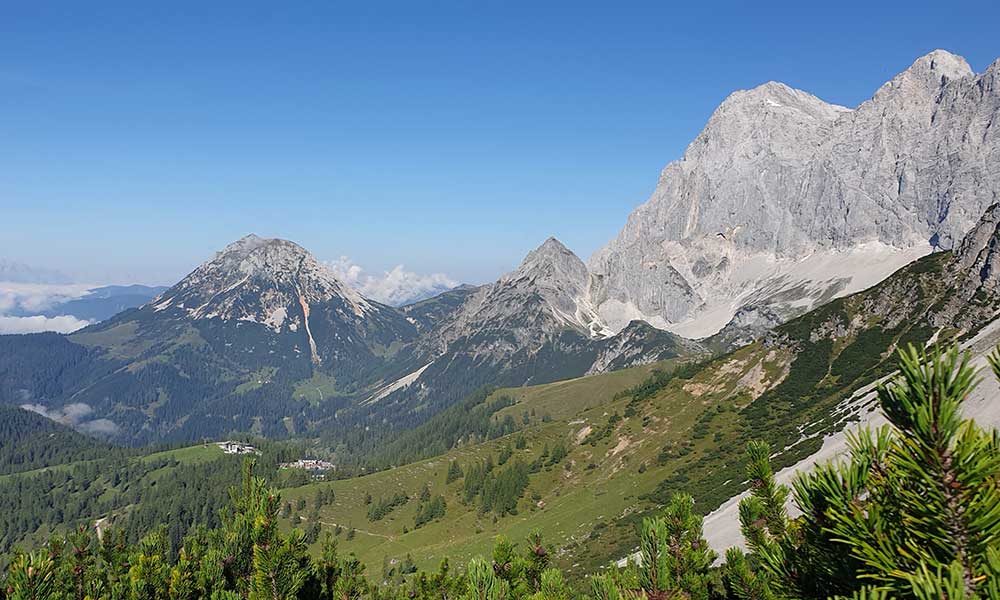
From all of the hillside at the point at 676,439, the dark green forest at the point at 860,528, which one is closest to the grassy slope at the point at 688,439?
the hillside at the point at 676,439

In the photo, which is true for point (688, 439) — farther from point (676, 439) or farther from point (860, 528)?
point (860, 528)

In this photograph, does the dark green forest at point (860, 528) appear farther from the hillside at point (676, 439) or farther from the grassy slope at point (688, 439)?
the grassy slope at point (688, 439)

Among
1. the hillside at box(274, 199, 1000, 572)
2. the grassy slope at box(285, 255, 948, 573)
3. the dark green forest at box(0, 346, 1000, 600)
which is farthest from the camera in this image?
the hillside at box(274, 199, 1000, 572)

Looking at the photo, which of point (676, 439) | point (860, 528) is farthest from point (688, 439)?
point (860, 528)

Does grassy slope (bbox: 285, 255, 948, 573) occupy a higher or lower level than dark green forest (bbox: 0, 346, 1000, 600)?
lower

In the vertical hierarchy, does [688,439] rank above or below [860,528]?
below

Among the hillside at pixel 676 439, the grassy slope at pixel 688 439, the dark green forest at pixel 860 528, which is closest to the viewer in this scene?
the dark green forest at pixel 860 528

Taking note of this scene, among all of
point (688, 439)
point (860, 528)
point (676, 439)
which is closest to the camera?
point (860, 528)

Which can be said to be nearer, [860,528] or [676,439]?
[860,528]

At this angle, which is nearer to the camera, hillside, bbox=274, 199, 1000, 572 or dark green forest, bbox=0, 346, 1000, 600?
dark green forest, bbox=0, 346, 1000, 600

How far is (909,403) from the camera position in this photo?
11.9 ft

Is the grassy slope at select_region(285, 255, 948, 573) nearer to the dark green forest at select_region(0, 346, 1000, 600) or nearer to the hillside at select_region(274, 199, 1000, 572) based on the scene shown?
the hillside at select_region(274, 199, 1000, 572)

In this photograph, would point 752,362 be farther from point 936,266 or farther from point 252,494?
point 252,494

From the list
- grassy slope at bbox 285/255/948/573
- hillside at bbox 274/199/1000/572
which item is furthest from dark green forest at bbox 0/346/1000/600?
grassy slope at bbox 285/255/948/573
